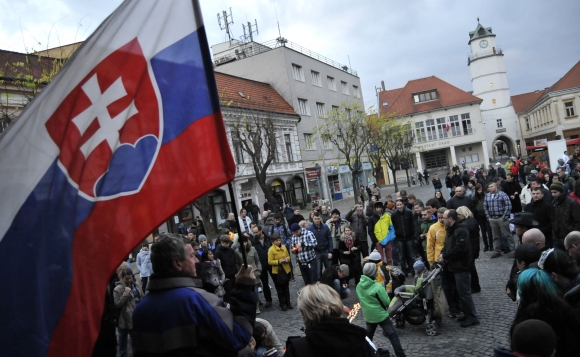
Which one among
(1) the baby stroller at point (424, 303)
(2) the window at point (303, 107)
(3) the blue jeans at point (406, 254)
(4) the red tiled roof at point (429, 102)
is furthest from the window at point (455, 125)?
(1) the baby stroller at point (424, 303)

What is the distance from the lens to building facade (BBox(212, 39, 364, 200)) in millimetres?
39500

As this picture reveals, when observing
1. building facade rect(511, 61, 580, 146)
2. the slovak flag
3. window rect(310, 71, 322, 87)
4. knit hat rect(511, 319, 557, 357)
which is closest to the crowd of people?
knit hat rect(511, 319, 557, 357)

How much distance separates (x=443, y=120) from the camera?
201 feet

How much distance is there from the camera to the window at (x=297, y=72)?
40541mm

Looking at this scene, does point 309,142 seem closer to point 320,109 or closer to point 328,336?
point 320,109

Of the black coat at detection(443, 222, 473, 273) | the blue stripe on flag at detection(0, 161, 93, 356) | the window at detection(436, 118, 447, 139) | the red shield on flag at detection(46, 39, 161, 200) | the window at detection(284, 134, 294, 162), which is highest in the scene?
the window at detection(436, 118, 447, 139)

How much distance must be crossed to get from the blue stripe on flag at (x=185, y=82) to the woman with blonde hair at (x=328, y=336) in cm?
147

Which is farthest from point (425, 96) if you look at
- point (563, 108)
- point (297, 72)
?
point (297, 72)

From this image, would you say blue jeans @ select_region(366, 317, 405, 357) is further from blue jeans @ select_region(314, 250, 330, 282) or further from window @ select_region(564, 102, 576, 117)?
window @ select_region(564, 102, 576, 117)

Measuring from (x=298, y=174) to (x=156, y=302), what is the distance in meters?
35.6

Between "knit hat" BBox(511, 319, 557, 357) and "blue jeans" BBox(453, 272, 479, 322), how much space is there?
4333 mm

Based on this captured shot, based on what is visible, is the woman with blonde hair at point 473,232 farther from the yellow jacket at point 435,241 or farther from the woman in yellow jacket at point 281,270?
the woman in yellow jacket at point 281,270

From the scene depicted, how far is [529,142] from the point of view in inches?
3000

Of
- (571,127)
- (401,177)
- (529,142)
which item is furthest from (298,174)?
(529,142)
